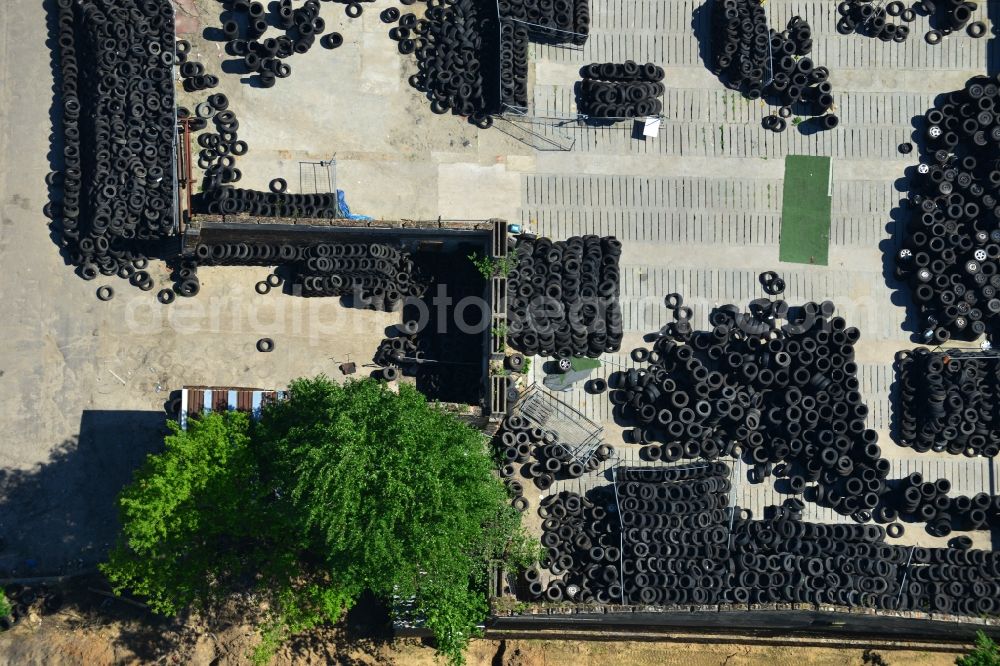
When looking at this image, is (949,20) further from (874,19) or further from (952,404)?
(952,404)

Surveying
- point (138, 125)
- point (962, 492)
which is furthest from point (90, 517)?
point (962, 492)

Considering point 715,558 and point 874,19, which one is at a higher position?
point 874,19

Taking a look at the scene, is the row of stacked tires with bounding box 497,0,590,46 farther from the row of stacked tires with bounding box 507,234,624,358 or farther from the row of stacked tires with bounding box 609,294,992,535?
the row of stacked tires with bounding box 609,294,992,535

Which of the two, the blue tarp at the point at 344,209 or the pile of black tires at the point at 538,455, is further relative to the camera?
the blue tarp at the point at 344,209

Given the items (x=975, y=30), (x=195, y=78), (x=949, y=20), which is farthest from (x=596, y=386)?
(x=975, y=30)

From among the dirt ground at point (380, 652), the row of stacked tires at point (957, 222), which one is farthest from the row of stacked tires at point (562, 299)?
the row of stacked tires at point (957, 222)

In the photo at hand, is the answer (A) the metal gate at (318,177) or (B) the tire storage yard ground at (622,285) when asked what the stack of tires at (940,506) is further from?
(A) the metal gate at (318,177)
